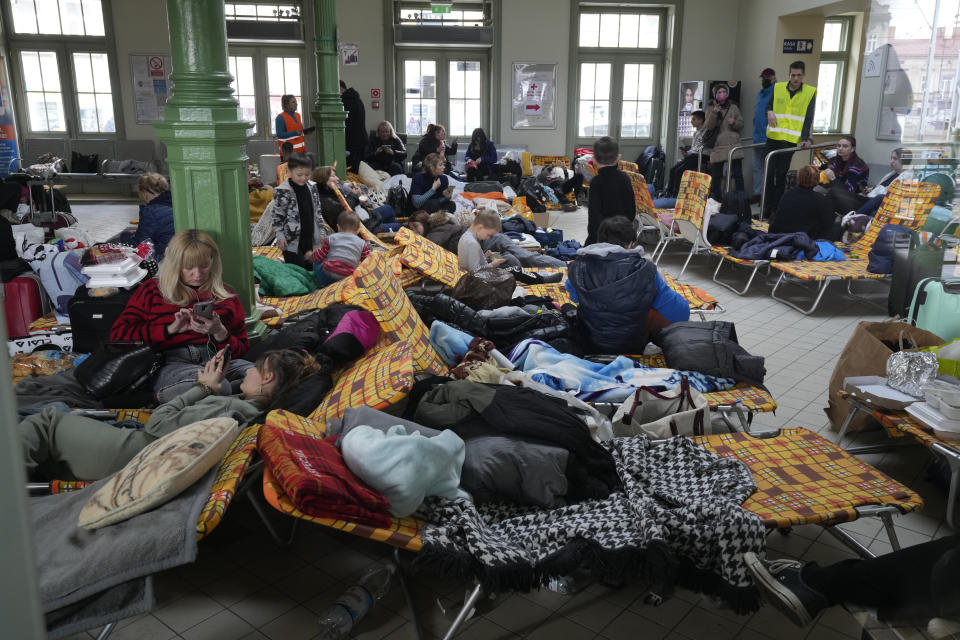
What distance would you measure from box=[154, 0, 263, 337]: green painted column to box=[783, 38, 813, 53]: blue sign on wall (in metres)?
11.1

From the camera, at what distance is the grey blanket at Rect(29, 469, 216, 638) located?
2.06 m

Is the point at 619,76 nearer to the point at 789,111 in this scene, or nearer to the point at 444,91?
the point at 444,91

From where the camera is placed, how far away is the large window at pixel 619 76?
47.5ft

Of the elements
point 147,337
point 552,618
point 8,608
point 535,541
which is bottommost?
point 552,618

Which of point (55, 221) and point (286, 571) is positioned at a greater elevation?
point (55, 221)

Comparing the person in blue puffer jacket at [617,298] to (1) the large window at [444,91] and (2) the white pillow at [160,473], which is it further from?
(1) the large window at [444,91]

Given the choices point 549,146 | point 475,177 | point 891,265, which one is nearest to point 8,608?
point 891,265

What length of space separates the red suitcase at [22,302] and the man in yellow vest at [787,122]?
8.63m

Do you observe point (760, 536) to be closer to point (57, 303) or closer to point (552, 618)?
point (552, 618)

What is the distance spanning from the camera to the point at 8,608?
706 millimetres

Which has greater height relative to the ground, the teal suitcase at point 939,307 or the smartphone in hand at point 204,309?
the smartphone in hand at point 204,309

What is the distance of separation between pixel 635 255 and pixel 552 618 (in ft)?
7.06

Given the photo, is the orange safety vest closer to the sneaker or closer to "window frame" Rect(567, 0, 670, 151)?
"window frame" Rect(567, 0, 670, 151)


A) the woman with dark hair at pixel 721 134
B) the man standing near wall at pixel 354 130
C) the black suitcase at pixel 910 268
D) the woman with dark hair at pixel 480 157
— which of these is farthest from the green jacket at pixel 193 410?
the woman with dark hair at pixel 721 134
